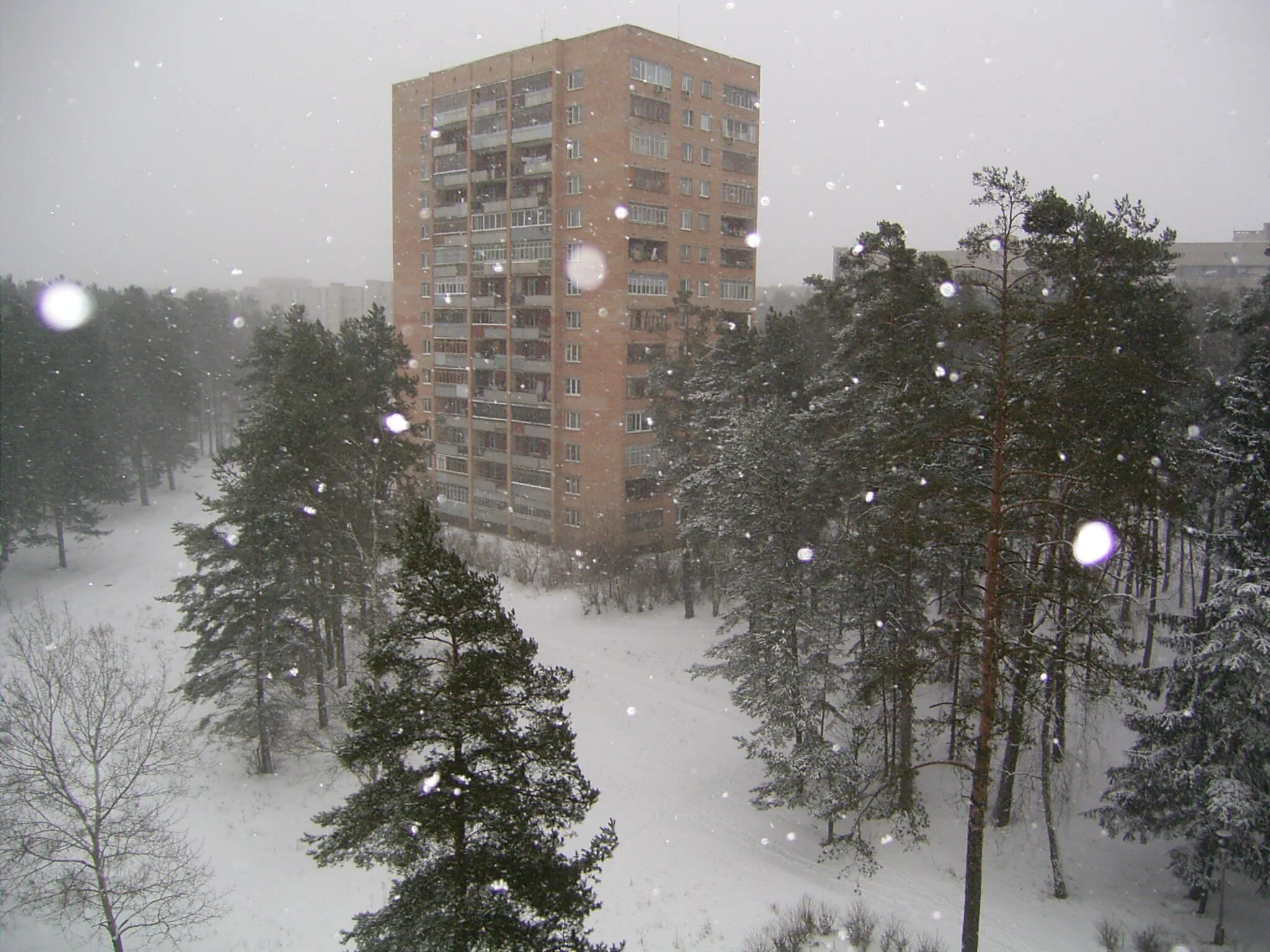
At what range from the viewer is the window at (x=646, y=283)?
1527 inches

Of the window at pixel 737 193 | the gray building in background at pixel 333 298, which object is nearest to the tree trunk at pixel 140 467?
the window at pixel 737 193

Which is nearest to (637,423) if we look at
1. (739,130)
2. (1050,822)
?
(739,130)

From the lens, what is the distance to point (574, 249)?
39812 millimetres

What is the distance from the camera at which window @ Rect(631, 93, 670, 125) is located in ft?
123

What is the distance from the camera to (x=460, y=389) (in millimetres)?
44156

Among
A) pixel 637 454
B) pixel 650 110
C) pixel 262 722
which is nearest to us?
pixel 262 722

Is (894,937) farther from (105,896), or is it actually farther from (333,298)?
(333,298)

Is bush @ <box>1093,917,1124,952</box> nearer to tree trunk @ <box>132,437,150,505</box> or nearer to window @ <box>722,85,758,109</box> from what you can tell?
window @ <box>722,85,758,109</box>

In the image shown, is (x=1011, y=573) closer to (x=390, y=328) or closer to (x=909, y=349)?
(x=909, y=349)

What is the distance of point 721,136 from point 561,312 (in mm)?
12885

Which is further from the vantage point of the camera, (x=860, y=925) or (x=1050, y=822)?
(x=1050, y=822)

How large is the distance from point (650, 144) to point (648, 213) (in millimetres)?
3331

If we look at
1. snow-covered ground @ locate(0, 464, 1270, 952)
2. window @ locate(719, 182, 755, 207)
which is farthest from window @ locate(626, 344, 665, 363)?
snow-covered ground @ locate(0, 464, 1270, 952)

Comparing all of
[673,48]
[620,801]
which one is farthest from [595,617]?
[673,48]
